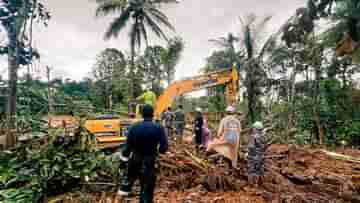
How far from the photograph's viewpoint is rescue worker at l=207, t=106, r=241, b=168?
4.90 m

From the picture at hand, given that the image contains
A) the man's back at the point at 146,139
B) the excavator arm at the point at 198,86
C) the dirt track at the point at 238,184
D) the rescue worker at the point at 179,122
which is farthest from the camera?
the rescue worker at the point at 179,122

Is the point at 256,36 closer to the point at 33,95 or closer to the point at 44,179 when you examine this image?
the point at 33,95

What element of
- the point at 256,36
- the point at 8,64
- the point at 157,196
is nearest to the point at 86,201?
the point at 157,196

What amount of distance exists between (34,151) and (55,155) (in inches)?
21.9

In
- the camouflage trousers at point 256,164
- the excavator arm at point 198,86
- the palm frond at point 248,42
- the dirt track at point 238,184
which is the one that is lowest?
the dirt track at point 238,184

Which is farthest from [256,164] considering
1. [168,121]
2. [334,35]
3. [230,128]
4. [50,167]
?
[334,35]

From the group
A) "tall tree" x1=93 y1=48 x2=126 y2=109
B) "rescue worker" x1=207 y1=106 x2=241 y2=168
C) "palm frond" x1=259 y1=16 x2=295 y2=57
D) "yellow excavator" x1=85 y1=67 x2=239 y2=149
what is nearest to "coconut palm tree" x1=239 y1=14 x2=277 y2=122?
"palm frond" x1=259 y1=16 x2=295 y2=57

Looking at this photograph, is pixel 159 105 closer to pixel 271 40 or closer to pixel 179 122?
pixel 179 122

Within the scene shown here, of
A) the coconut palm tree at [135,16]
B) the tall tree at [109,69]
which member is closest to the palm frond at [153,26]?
the coconut palm tree at [135,16]

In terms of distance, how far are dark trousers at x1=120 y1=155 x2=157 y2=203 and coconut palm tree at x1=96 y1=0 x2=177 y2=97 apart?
12660 millimetres

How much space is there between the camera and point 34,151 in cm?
461

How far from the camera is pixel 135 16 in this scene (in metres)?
15.5

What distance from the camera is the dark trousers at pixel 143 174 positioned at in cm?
319

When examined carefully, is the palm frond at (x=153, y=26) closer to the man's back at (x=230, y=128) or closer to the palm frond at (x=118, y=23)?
the palm frond at (x=118, y=23)
